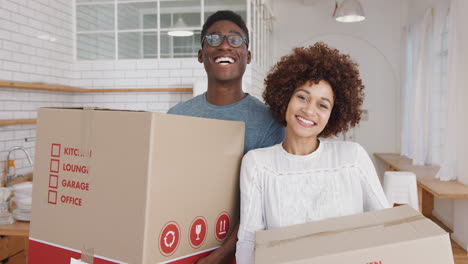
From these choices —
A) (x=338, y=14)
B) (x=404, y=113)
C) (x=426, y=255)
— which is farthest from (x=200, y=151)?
(x=404, y=113)

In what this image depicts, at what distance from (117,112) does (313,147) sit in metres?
0.64

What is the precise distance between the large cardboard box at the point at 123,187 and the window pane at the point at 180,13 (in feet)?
10.4

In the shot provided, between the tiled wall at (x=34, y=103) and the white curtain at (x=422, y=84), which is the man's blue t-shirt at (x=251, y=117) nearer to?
the tiled wall at (x=34, y=103)

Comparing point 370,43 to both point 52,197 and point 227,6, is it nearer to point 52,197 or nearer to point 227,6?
point 227,6

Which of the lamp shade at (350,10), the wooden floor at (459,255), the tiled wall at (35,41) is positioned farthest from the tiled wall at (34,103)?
the wooden floor at (459,255)

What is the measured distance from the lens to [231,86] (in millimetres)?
1563

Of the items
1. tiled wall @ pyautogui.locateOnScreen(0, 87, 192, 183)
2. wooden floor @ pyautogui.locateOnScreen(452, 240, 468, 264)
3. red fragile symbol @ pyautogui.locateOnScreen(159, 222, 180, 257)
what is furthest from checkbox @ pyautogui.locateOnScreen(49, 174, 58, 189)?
wooden floor @ pyautogui.locateOnScreen(452, 240, 468, 264)

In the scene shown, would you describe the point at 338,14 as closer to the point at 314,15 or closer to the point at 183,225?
the point at 314,15

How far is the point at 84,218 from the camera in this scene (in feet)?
3.28

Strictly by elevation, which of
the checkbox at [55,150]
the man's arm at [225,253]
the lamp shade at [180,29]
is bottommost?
the man's arm at [225,253]

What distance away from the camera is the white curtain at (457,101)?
3.46m

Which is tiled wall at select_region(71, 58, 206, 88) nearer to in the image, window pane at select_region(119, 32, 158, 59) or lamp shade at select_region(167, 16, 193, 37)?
window pane at select_region(119, 32, 158, 59)

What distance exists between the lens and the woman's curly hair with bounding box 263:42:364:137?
133cm

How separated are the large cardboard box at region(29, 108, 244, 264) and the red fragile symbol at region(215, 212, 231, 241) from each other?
4 cm
